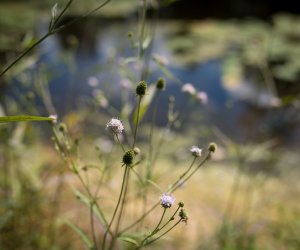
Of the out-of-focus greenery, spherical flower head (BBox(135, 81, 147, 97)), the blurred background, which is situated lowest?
spherical flower head (BBox(135, 81, 147, 97))

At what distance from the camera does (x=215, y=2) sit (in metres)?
7.96

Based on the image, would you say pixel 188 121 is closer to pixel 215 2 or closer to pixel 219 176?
pixel 219 176

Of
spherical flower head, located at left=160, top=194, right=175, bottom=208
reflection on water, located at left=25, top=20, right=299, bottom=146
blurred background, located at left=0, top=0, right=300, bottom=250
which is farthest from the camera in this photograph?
reflection on water, located at left=25, top=20, right=299, bottom=146

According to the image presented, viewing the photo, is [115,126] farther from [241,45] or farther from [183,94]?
[241,45]

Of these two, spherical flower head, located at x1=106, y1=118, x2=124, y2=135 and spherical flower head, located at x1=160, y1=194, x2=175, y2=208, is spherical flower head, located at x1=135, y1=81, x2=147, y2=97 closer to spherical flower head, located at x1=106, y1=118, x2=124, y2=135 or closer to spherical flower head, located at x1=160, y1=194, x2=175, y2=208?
spherical flower head, located at x1=106, y1=118, x2=124, y2=135

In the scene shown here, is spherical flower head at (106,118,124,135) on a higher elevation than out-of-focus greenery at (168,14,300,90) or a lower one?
lower

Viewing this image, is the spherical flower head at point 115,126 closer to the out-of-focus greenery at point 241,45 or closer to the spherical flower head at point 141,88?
the spherical flower head at point 141,88

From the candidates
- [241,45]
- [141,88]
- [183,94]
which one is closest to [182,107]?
[183,94]

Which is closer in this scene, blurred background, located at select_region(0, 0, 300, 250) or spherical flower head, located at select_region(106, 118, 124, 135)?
spherical flower head, located at select_region(106, 118, 124, 135)

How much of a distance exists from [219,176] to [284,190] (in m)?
0.50

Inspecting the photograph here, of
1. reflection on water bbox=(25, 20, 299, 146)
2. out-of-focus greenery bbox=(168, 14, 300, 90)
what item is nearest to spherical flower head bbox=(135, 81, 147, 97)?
reflection on water bbox=(25, 20, 299, 146)

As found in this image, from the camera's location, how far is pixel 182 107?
439cm

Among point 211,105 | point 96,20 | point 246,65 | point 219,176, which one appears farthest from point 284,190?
point 96,20

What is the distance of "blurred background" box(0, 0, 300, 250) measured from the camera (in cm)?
203
